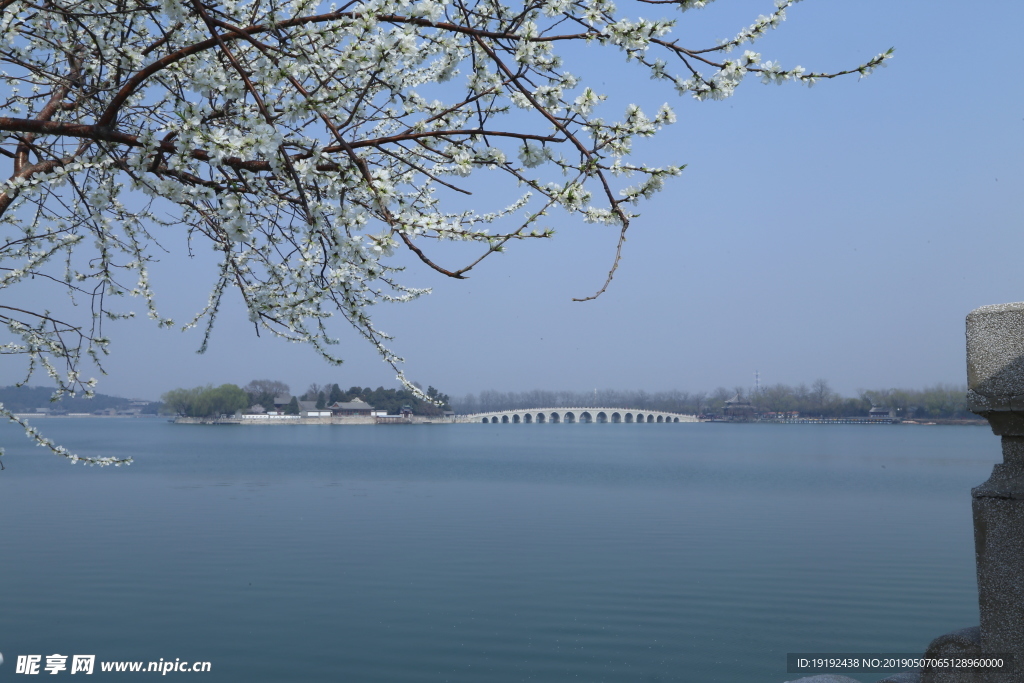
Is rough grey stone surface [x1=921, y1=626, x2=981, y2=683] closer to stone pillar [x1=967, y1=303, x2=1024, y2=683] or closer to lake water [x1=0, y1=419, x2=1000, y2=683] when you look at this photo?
stone pillar [x1=967, y1=303, x2=1024, y2=683]

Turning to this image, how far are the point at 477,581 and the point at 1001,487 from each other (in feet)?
34.0

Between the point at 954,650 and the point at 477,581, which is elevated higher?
the point at 954,650

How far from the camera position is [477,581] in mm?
12094

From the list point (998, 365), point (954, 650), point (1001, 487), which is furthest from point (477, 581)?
point (998, 365)

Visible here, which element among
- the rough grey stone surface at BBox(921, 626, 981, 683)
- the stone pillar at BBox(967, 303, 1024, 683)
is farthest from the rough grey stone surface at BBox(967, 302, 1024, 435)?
the rough grey stone surface at BBox(921, 626, 981, 683)

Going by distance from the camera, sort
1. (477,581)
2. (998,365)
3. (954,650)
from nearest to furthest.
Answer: (998,365)
(954,650)
(477,581)

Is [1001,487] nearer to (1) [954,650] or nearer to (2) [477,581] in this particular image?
(1) [954,650]

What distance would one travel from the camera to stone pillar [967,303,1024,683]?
2.51m

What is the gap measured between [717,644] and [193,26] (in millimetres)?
8598

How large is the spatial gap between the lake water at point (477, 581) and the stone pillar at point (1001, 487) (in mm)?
5967

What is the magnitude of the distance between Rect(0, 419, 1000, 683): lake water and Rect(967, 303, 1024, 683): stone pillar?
5967 millimetres

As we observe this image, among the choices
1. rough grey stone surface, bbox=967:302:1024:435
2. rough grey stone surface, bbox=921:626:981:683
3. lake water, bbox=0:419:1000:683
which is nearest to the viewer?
rough grey stone surface, bbox=967:302:1024:435

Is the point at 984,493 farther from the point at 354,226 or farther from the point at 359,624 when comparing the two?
the point at 359,624

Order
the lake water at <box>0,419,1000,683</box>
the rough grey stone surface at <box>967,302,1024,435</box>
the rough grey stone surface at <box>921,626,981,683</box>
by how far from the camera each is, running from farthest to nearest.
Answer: the lake water at <box>0,419,1000,683</box> → the rough grey stone surface at <box>921,626,981,683</box> → the rough grey stone surface at <box>967,302,1024,435</box>
